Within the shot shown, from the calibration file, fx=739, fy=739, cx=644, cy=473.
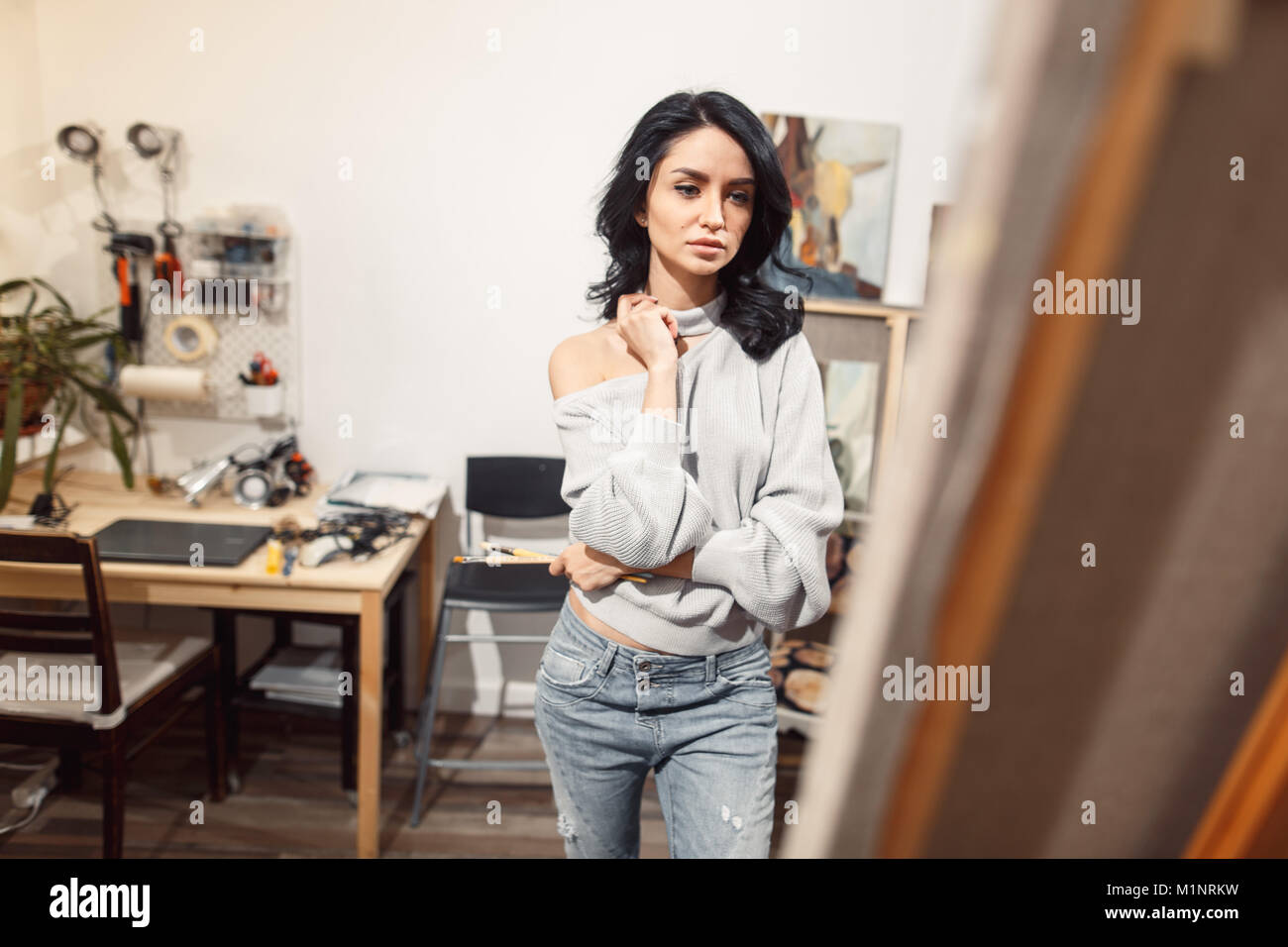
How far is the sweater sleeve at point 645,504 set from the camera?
0.79 m

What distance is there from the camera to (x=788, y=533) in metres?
0.81

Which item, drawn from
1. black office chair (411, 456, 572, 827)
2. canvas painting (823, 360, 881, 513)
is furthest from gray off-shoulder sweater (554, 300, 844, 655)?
canvas painting (823, 360, 881, 513)

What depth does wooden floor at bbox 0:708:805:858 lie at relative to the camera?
1.68 metres

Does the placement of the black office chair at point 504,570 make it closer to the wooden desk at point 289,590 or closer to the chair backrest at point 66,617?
the wooden desk at point 289,590

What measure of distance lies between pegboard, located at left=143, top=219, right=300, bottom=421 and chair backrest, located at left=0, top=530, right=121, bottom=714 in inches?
30.7

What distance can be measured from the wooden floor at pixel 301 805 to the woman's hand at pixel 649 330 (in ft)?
4.20

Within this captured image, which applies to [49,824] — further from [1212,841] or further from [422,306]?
[1212,841]

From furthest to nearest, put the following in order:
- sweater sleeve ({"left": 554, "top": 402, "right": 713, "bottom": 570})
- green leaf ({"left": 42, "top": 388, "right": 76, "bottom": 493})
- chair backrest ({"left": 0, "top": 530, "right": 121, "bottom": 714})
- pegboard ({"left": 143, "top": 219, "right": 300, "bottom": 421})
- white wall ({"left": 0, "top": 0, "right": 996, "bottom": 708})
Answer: pegboard ({"left": 143, "top": 219, "right": 300, "bottom": 421}), white wall ({"left": 0, "top": 0, "right": 996, "bottom": 708}), green leaf ({"left": 42, "top": 388, "right": 76, "bottom": 493}), chair backrest ({"left": 0, "top": 530, "right": 121, "bottom": 714}), sweater sleeve ({"left": 554, "top": 402, "right": 713, "bottom": 570})

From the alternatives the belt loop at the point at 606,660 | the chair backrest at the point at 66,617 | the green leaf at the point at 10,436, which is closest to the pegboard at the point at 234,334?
the green leaf at the point at 10,436

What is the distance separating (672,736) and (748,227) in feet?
2.02

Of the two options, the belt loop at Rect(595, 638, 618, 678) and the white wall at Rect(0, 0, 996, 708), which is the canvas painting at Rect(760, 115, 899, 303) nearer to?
the white wall at Rect(0, 0, 996, 708)

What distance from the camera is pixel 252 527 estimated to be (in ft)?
5.78

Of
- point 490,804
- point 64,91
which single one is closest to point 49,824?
point 490,804

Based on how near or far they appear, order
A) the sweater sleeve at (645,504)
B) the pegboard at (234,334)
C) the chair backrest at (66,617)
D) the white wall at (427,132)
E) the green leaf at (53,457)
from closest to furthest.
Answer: the sweater sleeve at (645,504) < the chair backrest at (66,617) < the green leaf at (53,457) < the white wall at (427,132) < the pegboard at (234,334)
